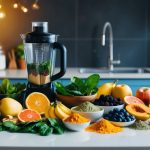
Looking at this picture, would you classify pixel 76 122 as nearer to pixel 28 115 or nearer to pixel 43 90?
pixel 28 115

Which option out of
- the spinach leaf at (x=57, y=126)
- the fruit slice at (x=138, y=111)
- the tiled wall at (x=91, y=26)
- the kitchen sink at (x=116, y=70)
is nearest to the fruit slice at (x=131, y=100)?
the fruit slice at (x=138, y=111)

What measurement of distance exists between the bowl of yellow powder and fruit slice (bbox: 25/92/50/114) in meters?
0.29

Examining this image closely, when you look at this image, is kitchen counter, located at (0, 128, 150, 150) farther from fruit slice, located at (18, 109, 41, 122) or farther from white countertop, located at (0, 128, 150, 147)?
fruit slice, located at (18, 109, 41, 122)

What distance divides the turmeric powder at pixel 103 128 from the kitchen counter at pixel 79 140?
0.12 ft

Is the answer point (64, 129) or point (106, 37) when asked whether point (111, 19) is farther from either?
point (64, 129)

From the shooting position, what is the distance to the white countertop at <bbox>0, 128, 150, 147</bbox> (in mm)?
1424

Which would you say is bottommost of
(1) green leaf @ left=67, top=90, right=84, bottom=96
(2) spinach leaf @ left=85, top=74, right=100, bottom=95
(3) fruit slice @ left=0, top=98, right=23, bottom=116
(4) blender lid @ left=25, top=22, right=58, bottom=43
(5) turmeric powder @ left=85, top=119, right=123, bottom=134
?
(5) turmeric powder @ left=85, top=119, right=123, bottom=134

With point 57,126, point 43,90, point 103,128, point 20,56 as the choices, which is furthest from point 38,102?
point 20,56

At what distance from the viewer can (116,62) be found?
13.0 ft

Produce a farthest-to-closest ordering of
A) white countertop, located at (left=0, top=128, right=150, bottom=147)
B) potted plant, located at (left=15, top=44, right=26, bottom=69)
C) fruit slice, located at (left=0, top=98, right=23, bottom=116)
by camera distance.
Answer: potted plant, located at (left=15, top=44, right=26, bottom=69) → fruit slice, located at (left=0, top=98, right=23, bottom=116) → white countertop, located at (left=0, top=128, right=150, bottom=147)

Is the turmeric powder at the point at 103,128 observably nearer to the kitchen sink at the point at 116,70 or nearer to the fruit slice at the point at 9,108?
the fruit slice at the point at 9,108

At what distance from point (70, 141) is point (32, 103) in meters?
0.50

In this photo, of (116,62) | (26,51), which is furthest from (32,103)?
(116,62)

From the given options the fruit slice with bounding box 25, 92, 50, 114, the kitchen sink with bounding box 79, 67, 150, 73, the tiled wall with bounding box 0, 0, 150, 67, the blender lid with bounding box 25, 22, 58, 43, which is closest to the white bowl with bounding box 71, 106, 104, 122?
the fruit slice with bounding box 25, 92, 50, 114
